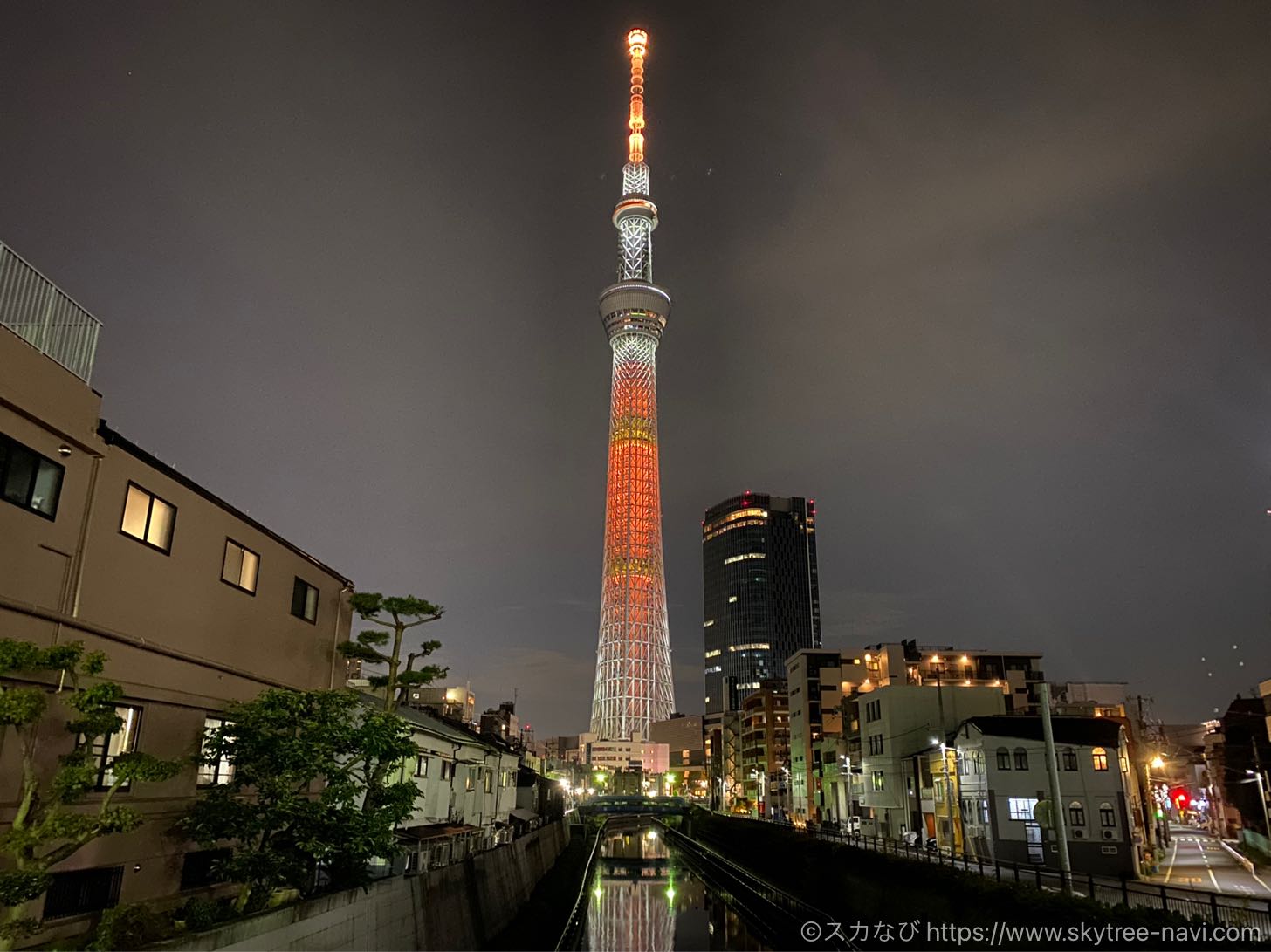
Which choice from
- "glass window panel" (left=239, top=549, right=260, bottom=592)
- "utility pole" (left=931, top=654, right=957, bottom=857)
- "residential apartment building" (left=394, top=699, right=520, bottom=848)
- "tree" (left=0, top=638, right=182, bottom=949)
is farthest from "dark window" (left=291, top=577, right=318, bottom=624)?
"utility pole" (left=931, top=654, right=957, bottom=857)

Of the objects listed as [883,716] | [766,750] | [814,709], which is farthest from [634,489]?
[883,716]

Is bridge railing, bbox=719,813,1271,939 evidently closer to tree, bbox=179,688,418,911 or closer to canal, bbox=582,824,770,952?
canal, bbox=582,824,770,952

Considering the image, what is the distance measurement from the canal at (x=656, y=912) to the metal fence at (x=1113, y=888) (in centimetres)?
520

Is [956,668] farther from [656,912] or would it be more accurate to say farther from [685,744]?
[685,744]

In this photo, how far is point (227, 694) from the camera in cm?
1619

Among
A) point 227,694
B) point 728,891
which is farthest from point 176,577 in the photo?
point 728,891

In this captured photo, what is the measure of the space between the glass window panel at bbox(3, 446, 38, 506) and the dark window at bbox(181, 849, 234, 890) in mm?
6702

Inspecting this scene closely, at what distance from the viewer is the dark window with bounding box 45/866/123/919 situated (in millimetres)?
11789

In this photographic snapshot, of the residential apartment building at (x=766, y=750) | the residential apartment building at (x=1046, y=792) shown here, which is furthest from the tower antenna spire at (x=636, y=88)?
the residential apartment building at (x=1046, y=792)

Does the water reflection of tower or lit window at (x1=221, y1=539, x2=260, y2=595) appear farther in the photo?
the water reflection of tower

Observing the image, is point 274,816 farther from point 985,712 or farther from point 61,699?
point 985,712

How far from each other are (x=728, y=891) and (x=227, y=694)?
1213 inches

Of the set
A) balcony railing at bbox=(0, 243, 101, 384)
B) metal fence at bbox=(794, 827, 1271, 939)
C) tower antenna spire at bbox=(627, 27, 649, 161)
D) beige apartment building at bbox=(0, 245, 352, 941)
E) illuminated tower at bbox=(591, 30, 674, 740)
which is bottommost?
metal fence at bbox=(794, 827, 1271, 939)

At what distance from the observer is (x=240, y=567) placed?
56.1ft
